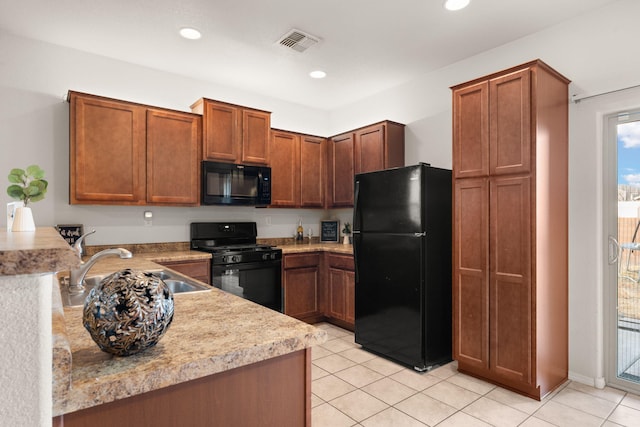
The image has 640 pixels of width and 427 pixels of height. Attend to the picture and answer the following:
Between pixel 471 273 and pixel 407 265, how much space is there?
487mm

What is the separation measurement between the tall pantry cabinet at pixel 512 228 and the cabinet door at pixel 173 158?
2.41 m

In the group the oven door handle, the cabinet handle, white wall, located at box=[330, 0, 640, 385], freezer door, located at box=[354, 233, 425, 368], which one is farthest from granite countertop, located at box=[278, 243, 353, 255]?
the cabinet handle

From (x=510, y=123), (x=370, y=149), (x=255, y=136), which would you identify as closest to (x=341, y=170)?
(x=370, y=149)

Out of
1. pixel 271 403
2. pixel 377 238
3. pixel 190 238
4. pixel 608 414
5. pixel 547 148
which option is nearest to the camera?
pixel 271 403

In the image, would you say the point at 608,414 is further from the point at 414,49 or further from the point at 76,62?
the point at 76,62

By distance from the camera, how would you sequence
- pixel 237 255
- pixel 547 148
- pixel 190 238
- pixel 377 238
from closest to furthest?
pixel 547 148 < pixel 377 238 < pixel 237 255 < pixel 190 238

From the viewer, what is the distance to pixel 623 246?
2652mm

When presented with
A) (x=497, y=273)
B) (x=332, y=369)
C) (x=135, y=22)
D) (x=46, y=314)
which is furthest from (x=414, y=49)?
(x=46, y=314)

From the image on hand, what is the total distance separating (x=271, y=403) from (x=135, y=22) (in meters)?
2.98

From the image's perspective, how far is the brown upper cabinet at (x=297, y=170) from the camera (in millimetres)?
4285

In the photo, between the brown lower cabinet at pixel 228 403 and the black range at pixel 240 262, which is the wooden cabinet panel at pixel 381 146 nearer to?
the black range at pixel 240 262

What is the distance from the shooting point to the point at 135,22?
284cm

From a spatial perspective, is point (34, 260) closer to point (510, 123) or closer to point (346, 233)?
point (510, 123)

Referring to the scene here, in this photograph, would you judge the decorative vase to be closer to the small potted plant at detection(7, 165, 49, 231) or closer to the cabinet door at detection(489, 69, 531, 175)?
the small potted plant at detection(7, 165, 49, 231)
